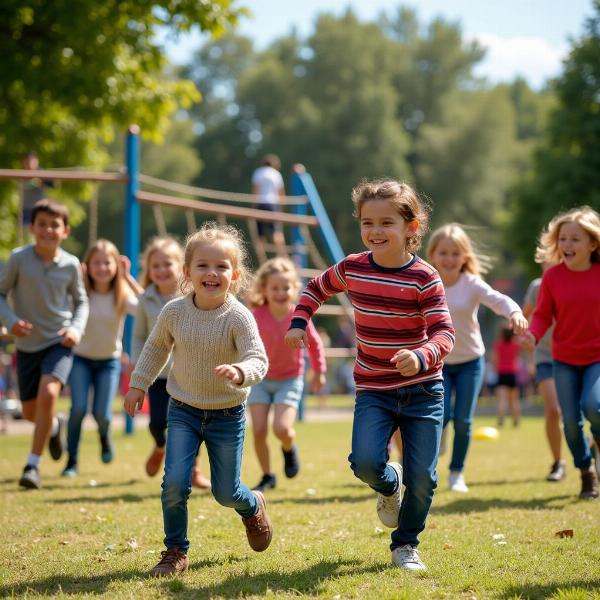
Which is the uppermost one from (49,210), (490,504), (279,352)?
(49,210)

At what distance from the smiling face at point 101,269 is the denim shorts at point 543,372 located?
4.07 metres

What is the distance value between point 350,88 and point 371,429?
44.9 meters

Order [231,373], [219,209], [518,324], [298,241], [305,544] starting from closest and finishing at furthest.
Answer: [231,373], [305,544], [518,324], [219,209], [298,241]

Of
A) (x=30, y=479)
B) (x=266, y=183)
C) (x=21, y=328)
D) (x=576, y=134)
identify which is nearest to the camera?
(x=21, y=328)

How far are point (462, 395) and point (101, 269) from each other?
138 inches

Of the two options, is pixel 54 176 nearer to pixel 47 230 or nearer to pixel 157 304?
pixel 47 230

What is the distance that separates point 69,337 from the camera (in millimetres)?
7496

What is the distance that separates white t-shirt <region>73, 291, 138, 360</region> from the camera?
8.69 meters

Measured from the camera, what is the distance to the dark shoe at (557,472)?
8656 millimetres

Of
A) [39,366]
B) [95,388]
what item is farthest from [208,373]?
[95,388]

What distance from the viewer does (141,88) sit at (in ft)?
54.9

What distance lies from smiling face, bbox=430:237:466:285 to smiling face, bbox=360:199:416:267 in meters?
2.71

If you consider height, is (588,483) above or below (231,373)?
below

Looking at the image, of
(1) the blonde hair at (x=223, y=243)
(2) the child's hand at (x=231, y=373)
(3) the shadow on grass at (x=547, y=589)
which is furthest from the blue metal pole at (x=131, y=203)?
(3) the shadow on grass at (x=547, y=589)
